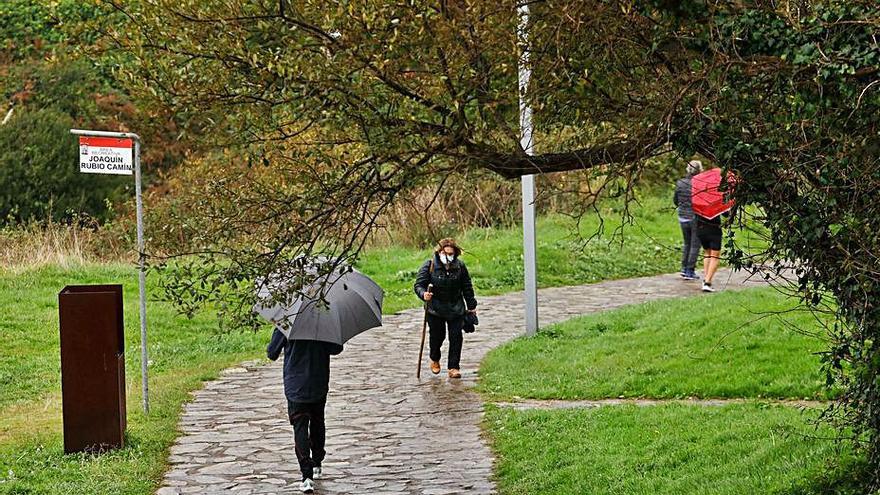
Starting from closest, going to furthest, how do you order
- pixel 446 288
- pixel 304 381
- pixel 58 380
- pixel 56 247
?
pixel 304 381 → pixel 446 288 → pixel 58 380 → pixel 56 247

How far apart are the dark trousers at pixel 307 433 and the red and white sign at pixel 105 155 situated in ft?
11.9

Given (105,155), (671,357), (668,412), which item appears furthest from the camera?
(671,357)

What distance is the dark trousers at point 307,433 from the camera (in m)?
10.4

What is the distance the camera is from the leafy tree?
6891 millimetres

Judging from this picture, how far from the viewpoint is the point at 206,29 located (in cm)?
768

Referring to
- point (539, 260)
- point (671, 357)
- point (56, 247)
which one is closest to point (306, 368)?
point (671, 357)

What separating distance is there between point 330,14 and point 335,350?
3.80 m

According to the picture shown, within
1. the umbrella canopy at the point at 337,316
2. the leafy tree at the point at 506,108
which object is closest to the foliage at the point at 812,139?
the leafy tree at the point at 506,108

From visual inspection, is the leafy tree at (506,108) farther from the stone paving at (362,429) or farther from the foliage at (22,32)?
the foliage at (22,32)

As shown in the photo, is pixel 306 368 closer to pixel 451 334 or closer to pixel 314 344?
pixel 314 344

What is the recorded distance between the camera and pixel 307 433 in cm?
1050

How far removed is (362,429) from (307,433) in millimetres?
2337

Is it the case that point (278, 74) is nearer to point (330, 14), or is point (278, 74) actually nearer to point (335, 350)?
point (330, 14)

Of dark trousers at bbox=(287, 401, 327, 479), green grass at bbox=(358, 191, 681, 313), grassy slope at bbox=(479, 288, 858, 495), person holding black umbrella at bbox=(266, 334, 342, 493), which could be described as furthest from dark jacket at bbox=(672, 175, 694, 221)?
person holding black umbrella at bbox=(266, 334, 342, 493)
